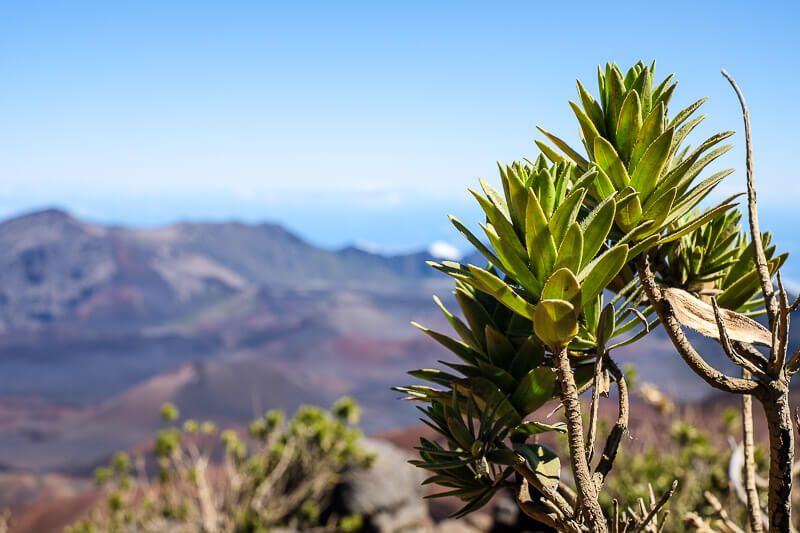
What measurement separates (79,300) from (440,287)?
1575 cm

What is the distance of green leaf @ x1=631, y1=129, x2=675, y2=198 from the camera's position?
2.92 ft

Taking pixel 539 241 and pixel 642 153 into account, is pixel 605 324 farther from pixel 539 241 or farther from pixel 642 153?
pixel 642 153

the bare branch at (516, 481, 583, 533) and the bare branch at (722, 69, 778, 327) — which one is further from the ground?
the bare branch at (722, 69, 778, 327)

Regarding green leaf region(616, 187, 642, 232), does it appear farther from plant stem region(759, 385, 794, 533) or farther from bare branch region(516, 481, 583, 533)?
bare branch region(516, 481, 583, 533)

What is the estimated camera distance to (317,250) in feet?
125

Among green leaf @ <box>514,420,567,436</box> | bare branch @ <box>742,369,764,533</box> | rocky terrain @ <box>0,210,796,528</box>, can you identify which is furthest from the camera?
rocky terrain @ <box>0,210,796,528</box>

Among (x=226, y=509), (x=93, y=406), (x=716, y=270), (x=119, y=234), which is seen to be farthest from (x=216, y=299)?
(x=716, y=270)

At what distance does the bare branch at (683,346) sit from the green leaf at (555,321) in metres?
0.19

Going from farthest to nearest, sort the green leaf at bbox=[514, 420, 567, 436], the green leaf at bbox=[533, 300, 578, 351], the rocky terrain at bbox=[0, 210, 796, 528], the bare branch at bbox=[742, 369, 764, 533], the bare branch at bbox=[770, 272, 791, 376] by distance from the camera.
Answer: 1. the rocky terrain at bbox=[0, 210, 796, 528]
2. the bare branch at bbox=[742, 369, 764, 533]
3. the green leaf at bbox=[514, 420, 567, 436]
4. the bare branch at bbox=[770, 272, 791, 376]
5. the green leaf at bbox=[533, 300, 578, 351]

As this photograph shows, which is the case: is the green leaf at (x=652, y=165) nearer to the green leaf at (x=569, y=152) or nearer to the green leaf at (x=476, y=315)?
the green leaf at (x=569, y=152)

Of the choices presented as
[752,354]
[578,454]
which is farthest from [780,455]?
[578,454]

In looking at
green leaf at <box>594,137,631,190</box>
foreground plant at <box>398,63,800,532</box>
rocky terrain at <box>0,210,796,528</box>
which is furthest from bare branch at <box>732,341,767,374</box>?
rocky terrain at <box>0,210,796,528</box>

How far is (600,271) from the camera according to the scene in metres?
0.79

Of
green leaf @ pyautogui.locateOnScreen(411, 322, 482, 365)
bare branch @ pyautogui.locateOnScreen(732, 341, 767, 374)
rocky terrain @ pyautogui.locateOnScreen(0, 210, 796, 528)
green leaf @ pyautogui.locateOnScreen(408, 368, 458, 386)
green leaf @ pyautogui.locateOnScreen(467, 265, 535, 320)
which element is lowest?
rocky terrain @ pyautogui.locateOnScreen(0, 210, 796, 528)
